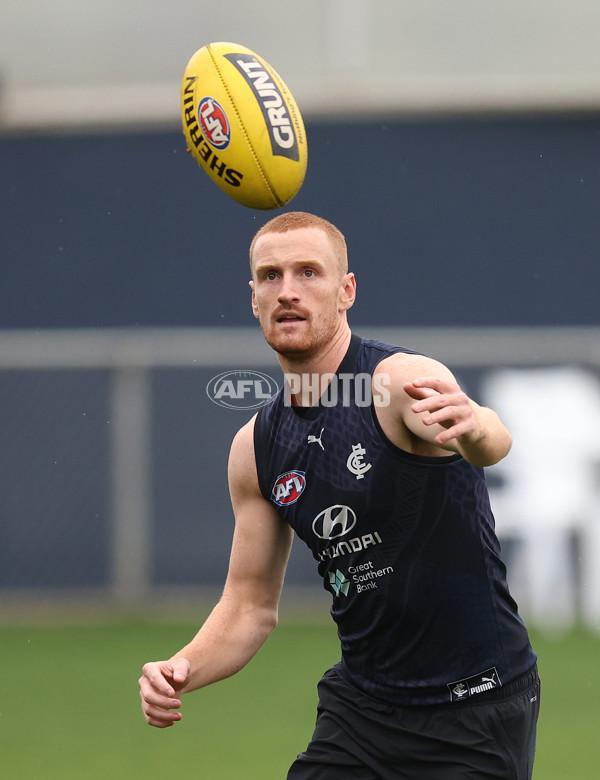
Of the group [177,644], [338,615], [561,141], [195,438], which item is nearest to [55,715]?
[177,644]

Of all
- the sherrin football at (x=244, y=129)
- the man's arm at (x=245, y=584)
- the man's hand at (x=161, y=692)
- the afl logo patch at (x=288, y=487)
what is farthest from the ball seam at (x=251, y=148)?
the man's hand at (x=161, y=692)

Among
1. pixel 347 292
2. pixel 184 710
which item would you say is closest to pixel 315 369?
pixel 347 292

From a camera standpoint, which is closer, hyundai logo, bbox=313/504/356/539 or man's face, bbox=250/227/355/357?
hyundai logo, bbox=313/504/356/539

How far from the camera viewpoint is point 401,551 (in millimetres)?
3732

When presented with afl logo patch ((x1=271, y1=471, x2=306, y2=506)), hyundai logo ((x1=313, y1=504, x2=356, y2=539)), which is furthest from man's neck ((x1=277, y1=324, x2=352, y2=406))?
hyundai logo ((x1=313, y1=504, x2=356, y2=539))

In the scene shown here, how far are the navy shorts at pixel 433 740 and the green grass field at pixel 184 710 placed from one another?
302cm

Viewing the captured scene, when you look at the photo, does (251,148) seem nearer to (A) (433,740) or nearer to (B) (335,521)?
(B) (335,521)

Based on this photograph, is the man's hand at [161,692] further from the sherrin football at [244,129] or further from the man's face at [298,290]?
the sherrin football at [244,129]

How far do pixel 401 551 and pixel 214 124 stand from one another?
1.68m

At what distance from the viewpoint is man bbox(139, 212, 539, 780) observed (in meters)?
3.70

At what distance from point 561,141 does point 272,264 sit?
9.52 meters

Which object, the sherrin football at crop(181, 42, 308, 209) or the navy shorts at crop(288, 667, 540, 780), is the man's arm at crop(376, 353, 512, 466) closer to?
the navy shorts at crop(288, 667, 540, 780)

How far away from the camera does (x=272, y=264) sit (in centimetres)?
394

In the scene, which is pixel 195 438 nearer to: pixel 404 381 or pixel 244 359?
pixel 244 359
